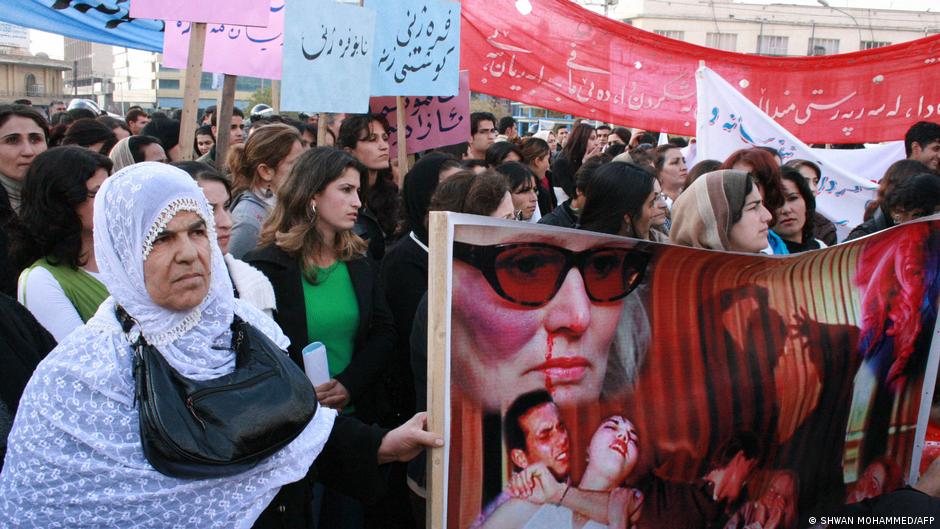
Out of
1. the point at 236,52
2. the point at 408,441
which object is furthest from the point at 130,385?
the point at 236,52

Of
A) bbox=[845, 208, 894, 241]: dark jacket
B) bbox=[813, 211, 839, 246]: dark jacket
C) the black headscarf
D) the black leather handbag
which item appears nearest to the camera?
the black leather handbag

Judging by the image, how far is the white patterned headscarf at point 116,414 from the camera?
5.93ft

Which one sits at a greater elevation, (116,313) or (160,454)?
(116,313)

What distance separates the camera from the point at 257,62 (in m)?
5.57

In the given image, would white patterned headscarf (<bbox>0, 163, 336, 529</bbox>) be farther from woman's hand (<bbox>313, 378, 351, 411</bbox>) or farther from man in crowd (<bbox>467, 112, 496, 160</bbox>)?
man in crowd (<bbox>467, 112, 496, 160</bbox>)

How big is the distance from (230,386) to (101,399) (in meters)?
0.26

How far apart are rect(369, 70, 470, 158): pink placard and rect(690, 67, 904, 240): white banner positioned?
5.88 feet

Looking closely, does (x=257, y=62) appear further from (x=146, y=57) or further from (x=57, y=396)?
(x=146, y=57)

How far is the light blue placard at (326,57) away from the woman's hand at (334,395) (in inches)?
70.2

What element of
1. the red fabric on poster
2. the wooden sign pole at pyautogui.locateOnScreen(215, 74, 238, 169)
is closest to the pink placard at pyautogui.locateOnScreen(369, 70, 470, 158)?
the wooden sign pole at pyautogui.locateOnScreen(215, 74, 238, 169)

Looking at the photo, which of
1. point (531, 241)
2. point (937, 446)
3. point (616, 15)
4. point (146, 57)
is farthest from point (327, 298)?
point (146, 57)

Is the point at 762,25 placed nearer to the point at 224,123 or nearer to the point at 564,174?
the point at 564,174

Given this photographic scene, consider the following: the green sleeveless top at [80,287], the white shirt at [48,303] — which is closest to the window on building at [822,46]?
the green sleeveless top at [80,287]

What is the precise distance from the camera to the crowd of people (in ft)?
6.02
